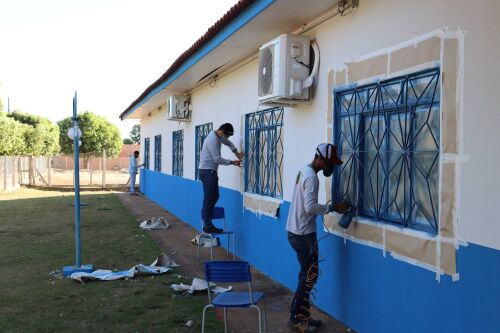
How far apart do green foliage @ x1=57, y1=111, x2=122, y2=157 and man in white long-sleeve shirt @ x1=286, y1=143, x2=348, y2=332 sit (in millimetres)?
48113

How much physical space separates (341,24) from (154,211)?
1143 centimetres

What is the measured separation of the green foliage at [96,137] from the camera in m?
51.9

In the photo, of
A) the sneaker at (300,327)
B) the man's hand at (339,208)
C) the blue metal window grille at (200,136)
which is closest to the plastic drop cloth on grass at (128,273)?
the sneaker at (300,327)

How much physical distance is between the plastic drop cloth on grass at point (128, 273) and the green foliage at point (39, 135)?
33.6 metres

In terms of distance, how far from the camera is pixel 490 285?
10.7 ft

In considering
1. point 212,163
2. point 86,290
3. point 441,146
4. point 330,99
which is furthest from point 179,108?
point 441,146

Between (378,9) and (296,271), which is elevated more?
(378,9)

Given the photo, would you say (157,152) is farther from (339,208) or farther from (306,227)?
(339,208)

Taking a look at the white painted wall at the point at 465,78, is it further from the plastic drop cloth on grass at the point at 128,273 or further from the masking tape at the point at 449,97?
the plastic drop cloth on grass at the point at 128,273

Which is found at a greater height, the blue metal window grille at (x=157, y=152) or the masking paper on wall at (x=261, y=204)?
the blue metal window grille at (x=157, y=152)

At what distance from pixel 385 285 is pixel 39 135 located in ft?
138

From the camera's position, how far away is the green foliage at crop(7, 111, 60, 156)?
40.8 meters

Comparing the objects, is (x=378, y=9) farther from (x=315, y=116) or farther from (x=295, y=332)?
(x=295, y=332)

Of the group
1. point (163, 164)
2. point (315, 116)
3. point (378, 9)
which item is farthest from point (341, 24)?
point (163, 164)
